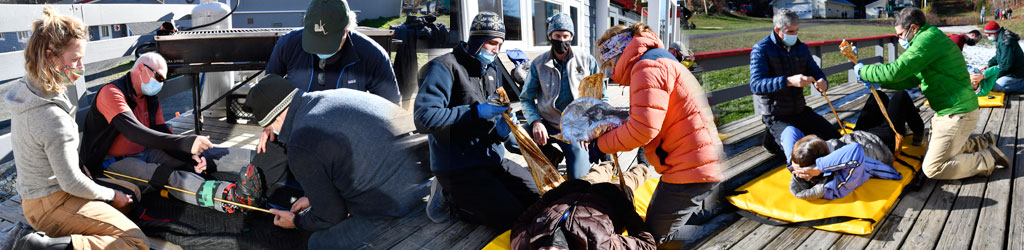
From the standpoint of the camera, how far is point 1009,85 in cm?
601

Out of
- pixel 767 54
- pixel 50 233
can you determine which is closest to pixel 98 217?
pixel 50 233

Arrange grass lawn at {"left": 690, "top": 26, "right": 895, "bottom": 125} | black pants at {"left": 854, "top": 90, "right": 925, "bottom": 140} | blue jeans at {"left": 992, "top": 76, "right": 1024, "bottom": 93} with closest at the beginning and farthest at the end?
grass lawn at {"left": 690, "top": 26, "right": 895, "bottom": 125}, black pants at {"left": 854, "top": 90, "right": 925, "bottom": 140}, blue jeans at {"left": 992, "top": 76, "right": 1024, "bottom": 93}

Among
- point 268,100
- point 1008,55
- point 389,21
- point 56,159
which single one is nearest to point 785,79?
point 389,21

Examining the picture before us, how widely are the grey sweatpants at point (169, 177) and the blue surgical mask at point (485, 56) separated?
0.88m

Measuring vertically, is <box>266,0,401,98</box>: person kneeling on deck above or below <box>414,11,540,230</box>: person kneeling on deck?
above

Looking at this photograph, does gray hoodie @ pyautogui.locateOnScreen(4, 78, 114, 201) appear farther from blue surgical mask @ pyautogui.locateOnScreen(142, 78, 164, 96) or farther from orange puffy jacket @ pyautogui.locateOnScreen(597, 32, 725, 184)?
orange puffy jacket @ pyautogui.locateOnScreen(597, 32, 725, 184)

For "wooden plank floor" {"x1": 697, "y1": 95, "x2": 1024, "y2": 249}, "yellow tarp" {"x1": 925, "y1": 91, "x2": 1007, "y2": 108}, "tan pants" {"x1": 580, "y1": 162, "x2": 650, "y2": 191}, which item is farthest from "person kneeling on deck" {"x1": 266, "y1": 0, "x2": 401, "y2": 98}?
"yellow tarp" {"x1": 925, "y1": 91, "x2": 1007, "y2": 108}

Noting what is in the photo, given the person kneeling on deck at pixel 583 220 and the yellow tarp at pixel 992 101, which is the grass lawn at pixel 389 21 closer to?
the person kneeling on deck at pixel 583 220

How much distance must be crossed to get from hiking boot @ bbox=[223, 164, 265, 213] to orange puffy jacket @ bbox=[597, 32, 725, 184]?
99 cm

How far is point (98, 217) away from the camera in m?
1.74

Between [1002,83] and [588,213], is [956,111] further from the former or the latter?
[1002,83]

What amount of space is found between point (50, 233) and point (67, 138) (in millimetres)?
381

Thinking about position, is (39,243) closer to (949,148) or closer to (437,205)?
(437,205)

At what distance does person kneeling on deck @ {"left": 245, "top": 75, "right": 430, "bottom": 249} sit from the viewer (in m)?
1.45
